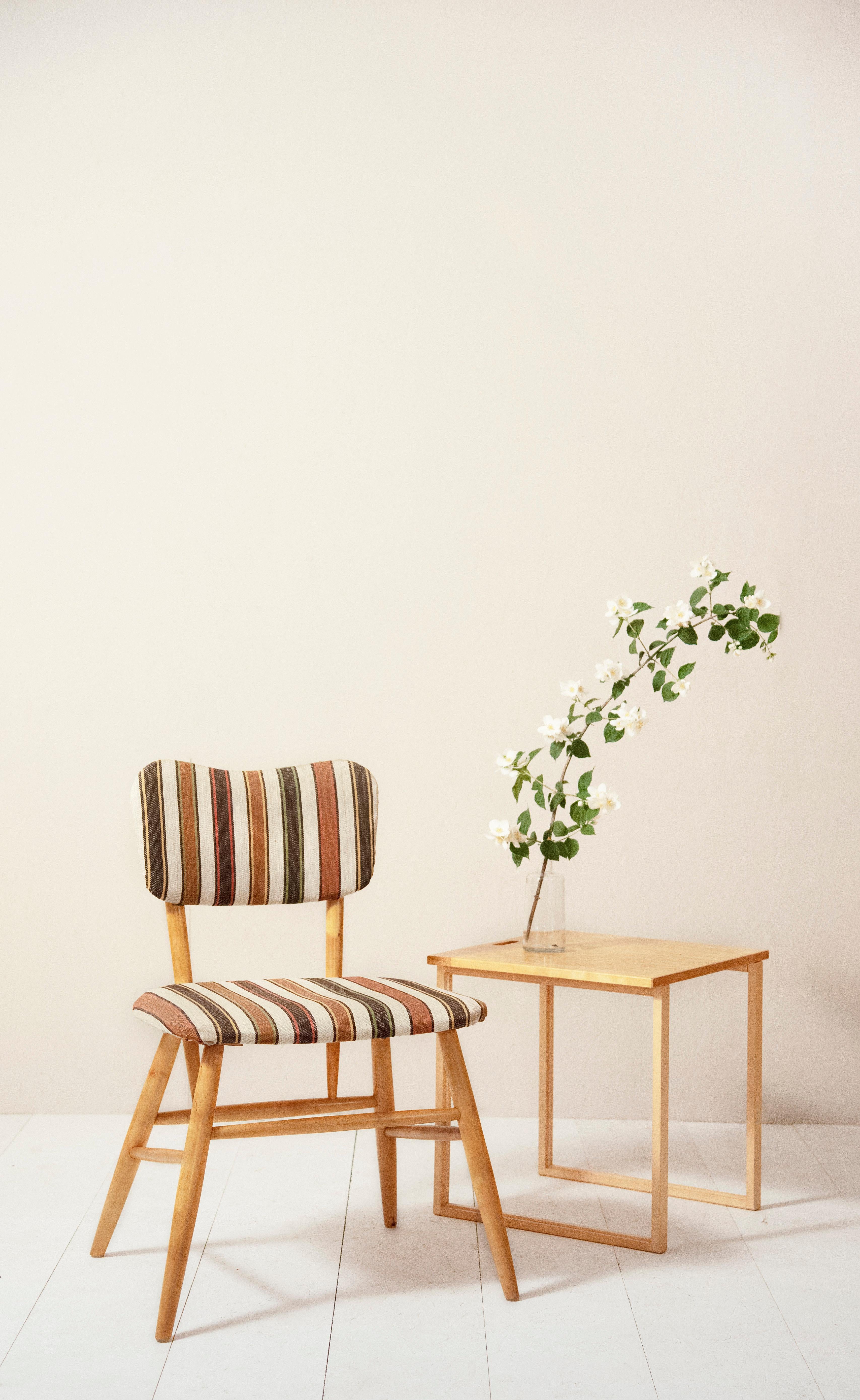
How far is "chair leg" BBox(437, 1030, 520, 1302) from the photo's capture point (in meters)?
1.62

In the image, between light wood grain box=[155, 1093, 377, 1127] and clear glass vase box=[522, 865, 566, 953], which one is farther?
clear glass vase box=[522, 865, 566, 953]

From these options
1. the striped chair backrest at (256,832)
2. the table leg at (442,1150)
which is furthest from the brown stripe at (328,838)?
the table leg at (442,1150)

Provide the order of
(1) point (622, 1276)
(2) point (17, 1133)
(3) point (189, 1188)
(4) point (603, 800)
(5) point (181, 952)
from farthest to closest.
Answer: (2) point (17, 1133), (4) point (603, 800), (5) point (181, 952), (1) point (622, 1276), (3) point (189, 1188)

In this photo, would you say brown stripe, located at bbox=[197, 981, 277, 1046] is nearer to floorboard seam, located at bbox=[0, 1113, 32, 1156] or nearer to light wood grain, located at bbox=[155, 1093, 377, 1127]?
light wood grain, located at bbox=[155, 1093, 377, 1127]

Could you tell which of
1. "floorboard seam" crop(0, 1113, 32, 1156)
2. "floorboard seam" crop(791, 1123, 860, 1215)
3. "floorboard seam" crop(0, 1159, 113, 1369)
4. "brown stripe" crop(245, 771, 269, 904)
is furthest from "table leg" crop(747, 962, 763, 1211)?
"floorboard seam" crop(0, 1113, 32, 1156)

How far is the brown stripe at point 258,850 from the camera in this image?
1919mm

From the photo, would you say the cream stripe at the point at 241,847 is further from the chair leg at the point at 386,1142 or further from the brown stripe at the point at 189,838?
the chair leg at the point at 386,1142

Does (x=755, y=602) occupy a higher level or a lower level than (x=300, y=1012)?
higher

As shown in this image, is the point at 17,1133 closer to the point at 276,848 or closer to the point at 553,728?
the point at 276,848

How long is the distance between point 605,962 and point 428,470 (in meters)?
1.17

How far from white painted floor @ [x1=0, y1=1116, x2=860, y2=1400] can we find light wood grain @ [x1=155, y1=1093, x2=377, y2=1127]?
231 mm

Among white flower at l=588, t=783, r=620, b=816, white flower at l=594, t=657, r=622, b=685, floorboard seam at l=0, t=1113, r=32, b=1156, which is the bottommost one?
floorboard seam at l=0, t=1113, r=32, b=1156

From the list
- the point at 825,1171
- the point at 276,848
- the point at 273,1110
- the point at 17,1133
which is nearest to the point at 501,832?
the point at 276,848

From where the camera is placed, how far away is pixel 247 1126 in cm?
158
